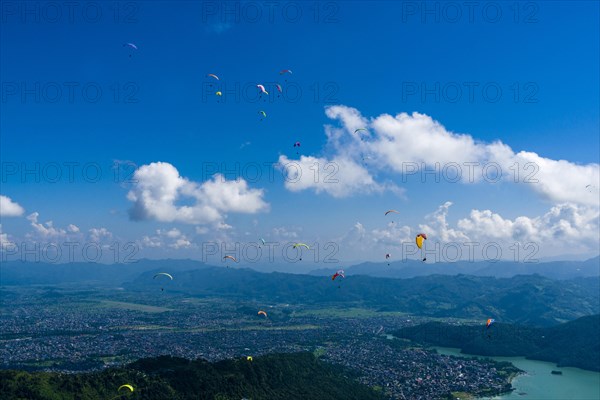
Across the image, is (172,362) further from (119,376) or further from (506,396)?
(506,396)

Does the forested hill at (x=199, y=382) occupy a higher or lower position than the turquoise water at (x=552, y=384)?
higher

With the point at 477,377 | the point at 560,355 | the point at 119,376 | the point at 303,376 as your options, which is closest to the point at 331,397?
the point at 303,376

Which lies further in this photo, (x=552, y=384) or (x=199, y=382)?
(x=552, y=384)

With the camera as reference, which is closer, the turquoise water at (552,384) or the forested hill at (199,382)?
the forested hill at (199,382)

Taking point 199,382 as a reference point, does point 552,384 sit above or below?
below
